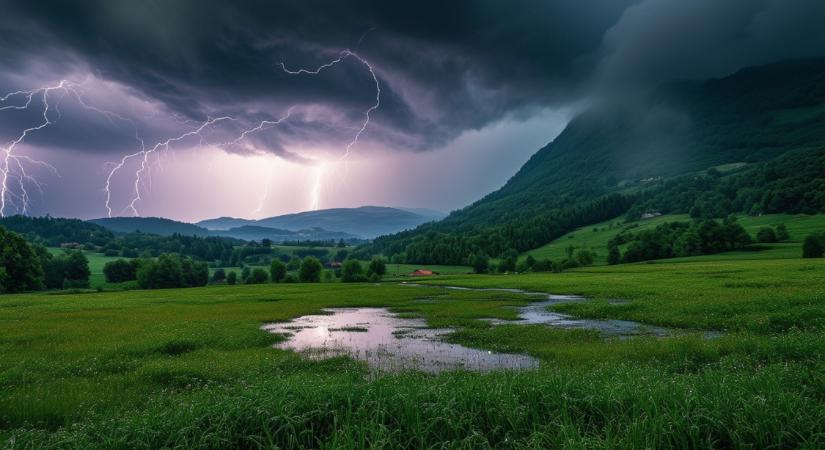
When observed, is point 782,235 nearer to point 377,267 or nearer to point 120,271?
point 377,267

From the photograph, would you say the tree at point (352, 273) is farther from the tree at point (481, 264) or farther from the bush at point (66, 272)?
the bush at point (66, 272)

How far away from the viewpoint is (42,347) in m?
22.4

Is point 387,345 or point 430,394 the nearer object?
point 430,394

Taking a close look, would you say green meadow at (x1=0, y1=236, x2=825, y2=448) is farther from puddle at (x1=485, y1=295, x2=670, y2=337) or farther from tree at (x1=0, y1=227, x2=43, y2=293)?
tree at (x1=0, y1=227, x2=43, y2=293)

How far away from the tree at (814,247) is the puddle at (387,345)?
108 metres

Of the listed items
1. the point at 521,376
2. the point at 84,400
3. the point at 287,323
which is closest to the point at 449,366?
the point at 521,376

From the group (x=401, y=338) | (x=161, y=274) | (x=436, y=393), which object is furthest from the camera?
(x=161, y=274)

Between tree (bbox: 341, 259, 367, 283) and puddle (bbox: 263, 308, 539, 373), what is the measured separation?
95440 millimetres

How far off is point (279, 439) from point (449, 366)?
36.0ft

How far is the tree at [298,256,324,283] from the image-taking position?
136 metres

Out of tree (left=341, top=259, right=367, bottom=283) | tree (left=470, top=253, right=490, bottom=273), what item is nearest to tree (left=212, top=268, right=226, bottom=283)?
tree (left=341, top=259, right=367, bottom=283)

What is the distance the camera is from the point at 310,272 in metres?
137

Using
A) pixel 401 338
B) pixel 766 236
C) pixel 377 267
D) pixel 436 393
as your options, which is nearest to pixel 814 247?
pixel 766 236

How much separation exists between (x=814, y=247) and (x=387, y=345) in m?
117
